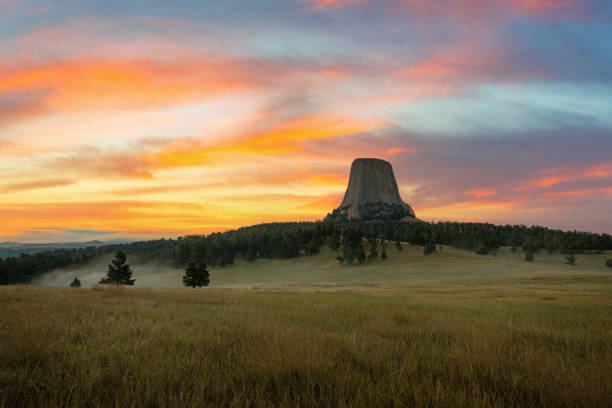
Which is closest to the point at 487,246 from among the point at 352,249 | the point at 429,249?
the point at 429,249

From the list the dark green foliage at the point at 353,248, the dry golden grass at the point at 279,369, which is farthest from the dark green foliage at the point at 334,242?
the dry golden grass at the point at 279,369

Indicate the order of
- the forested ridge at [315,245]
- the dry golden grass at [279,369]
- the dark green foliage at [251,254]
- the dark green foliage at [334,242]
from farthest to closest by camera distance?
1. the dark green foliage at [251,254]
2. the dark green foliage at [334,242]
3. the forested ridge at [315,245]
4. the dry golden grass at [279,369]

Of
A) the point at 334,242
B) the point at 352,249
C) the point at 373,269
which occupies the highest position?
the point at 334,242

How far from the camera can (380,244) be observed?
386ft

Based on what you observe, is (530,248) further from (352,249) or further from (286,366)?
(286,366)

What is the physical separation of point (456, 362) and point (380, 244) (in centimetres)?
11685

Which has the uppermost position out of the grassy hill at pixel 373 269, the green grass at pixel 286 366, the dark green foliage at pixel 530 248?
the green grass at pixel 286 366

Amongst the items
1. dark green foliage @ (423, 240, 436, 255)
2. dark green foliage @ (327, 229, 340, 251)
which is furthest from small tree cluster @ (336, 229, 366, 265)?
dark green foliage @ (423, 240, 436, 255)

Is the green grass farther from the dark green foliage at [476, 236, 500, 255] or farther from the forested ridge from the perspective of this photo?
the dark green foliage at [476, 236, 500, 255]

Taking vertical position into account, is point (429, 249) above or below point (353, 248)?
below

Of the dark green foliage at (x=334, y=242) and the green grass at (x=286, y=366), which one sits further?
the dark green foliage at (x=334, y=242)

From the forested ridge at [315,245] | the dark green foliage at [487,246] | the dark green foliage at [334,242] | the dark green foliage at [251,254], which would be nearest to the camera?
the forested ridge at [315,245]

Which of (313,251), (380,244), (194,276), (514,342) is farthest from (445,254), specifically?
(514,342)

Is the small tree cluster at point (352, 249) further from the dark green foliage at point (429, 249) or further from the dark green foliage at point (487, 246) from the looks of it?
the dark green foliage at point (487, 246)
